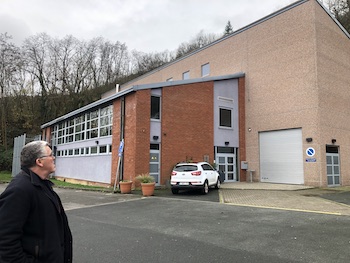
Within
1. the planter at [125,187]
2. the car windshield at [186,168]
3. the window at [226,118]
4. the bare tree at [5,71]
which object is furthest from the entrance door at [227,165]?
the bare tree at [5,71]

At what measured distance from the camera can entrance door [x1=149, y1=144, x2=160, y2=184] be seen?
59.4ft

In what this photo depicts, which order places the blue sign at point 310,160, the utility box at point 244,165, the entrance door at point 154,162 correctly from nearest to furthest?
the entrance door at point 154,162 → the blue sign at point 310,160 → the utility box at point 244,165

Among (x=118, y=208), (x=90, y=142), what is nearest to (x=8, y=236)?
(x=118, y=208)

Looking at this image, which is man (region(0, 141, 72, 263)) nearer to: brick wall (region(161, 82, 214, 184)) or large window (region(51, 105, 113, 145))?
brick wall (region(161, 82, 214, 184))

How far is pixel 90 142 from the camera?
886 inches

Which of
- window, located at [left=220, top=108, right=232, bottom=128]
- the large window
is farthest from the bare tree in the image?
window, located at [left=220, top=108, right=232, bottom=128]

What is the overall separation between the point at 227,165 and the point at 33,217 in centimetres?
2068

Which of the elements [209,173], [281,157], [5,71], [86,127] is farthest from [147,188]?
[5,71]

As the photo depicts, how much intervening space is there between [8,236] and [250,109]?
2229 cm

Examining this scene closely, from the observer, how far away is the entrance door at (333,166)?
65.2 ft

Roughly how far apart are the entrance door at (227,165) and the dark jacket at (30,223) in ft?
64.6

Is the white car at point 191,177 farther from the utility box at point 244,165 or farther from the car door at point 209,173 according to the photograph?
the utility box at point 244,165

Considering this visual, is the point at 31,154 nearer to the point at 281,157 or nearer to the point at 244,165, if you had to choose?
the point at 281,157

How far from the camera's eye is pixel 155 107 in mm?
18844
